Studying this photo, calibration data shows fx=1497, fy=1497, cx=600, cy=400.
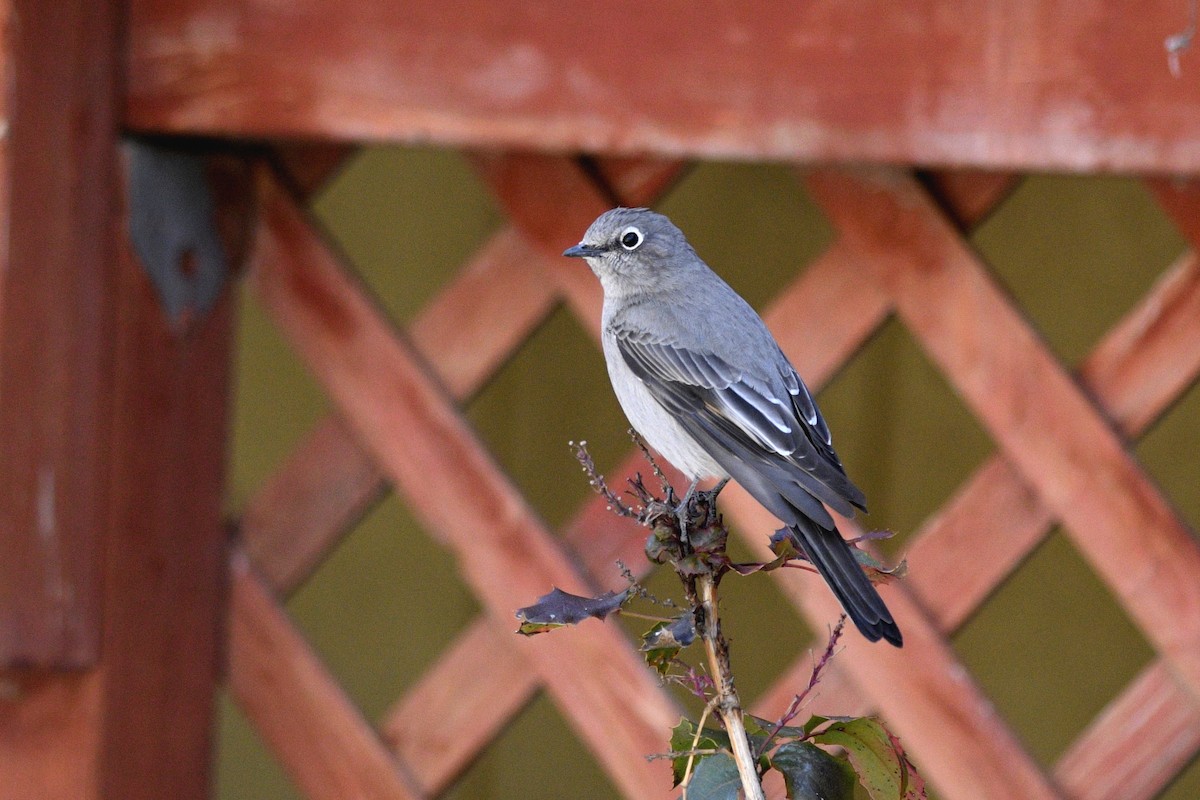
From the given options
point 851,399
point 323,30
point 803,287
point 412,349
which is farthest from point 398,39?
point 851,399

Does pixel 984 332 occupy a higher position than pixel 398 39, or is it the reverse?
pixel 398 39

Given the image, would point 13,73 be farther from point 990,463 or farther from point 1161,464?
point 1161,464

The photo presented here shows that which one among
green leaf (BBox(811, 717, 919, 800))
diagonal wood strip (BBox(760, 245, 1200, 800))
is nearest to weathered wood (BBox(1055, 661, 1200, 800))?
diagonal wood strip (BBox(760, 245, 1200, 800))

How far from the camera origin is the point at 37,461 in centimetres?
294

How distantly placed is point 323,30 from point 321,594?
2506 millimetres

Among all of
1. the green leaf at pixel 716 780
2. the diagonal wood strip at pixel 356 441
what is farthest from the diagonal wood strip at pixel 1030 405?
the green leaf at pixel 716 780

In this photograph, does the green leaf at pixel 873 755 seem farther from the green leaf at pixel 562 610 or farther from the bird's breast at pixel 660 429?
the bird's breast at pixel 660 429

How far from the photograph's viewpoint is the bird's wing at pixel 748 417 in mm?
2086

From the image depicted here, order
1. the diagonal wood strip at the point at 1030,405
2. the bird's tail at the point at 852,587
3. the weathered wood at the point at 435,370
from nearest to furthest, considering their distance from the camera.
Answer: the bird's tail at the point at 852,587 → the diagonal wood strip at the point at 1030,405 → the weathered wood at the point at 435,370

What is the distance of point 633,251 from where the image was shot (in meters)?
2.70

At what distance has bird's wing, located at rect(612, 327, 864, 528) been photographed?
2.09 meters

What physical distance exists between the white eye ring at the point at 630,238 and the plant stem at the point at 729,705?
143 centimetres

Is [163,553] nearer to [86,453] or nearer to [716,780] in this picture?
[86,453]

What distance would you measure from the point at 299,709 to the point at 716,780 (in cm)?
244
